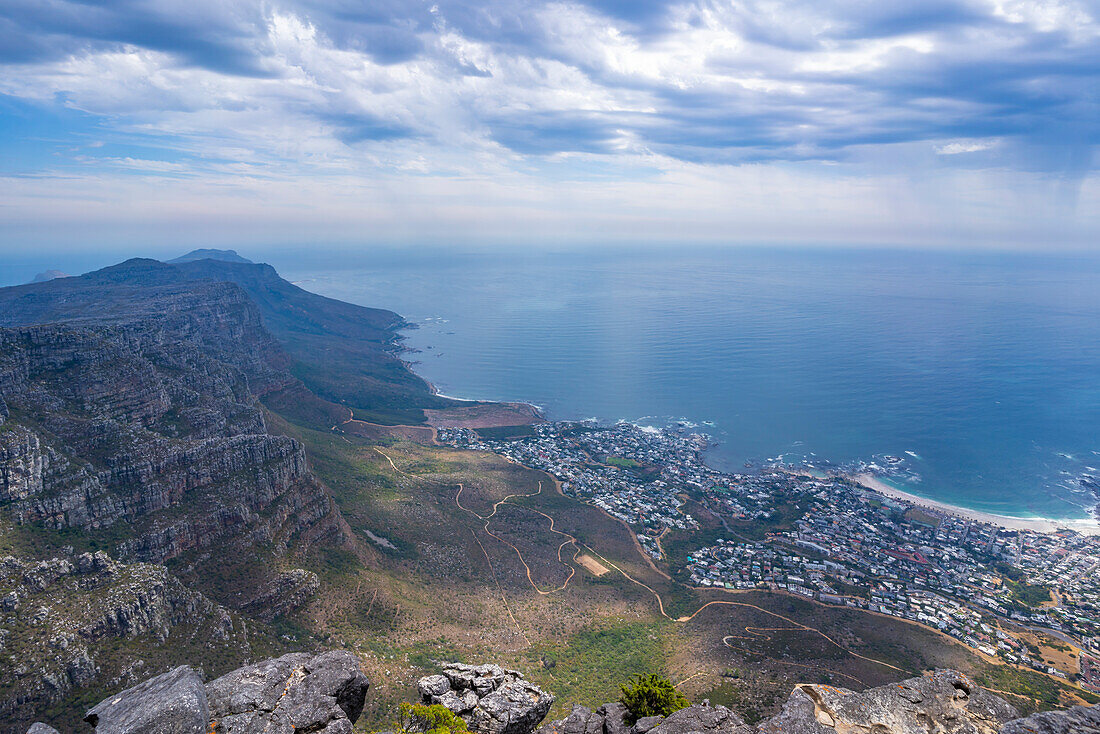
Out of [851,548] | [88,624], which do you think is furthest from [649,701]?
[851,548]

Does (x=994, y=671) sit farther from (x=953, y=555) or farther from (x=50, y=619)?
(x=50, y=619)

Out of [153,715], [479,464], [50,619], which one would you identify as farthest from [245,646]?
[479,464]

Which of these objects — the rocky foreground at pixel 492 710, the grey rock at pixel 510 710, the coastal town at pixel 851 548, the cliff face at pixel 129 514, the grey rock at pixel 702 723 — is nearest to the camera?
the rocky foreground at pixel 492 710

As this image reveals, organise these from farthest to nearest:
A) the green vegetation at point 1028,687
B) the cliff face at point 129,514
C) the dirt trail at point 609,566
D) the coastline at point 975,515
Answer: the coastline at point 975,515 → the dirt trail at point 609,566 → the green vegetation at point 1028,687 → the cliff face at point 129,514

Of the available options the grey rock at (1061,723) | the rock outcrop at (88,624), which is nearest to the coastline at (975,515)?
the rock outcrop at (88,624)

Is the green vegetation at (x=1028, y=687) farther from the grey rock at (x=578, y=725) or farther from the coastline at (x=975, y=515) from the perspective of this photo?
the coastline at (x=975, y=515)

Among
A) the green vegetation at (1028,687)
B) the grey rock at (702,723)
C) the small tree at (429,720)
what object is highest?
the grey rock at (702,723)

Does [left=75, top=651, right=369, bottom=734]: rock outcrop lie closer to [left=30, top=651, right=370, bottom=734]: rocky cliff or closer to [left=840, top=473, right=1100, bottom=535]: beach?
[left=30, top=651, right=370, bottom=734]: rocky cliff
